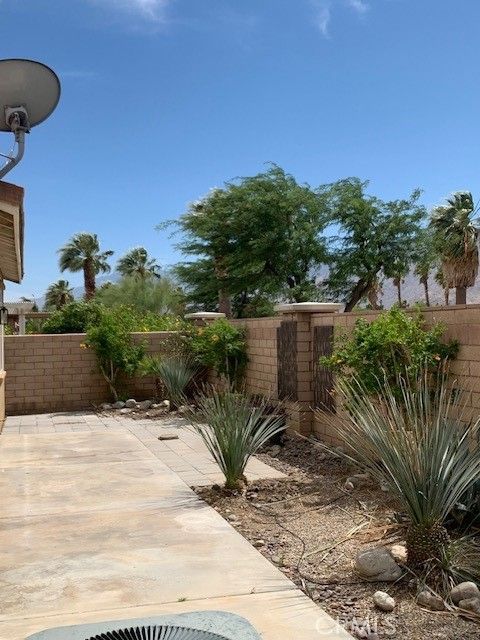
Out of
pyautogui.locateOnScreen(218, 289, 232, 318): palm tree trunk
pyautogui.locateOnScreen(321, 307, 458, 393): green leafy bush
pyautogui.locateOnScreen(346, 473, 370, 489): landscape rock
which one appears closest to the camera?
pyautogui.locateOnScreen(321, 307, 458, 393): green leafy bush

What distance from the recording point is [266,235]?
2128 cm

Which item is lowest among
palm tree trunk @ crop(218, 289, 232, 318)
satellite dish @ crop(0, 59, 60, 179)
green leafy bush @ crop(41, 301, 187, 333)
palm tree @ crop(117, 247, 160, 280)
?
green leafy bush @ crop(41, 301, 187, 333)

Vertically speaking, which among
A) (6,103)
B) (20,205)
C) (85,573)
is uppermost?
(6,103)

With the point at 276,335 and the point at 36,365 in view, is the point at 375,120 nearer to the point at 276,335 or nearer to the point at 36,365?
the point at 276,335

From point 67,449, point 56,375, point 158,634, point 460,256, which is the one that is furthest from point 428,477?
point 460,256

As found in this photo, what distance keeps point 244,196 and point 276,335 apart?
11.1m

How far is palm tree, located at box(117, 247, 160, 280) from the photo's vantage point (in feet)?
170

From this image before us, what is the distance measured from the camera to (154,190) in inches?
1083

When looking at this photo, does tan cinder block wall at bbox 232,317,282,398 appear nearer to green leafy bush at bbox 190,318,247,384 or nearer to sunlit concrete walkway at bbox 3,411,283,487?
green leafy bush at bbox 190,318,247,384

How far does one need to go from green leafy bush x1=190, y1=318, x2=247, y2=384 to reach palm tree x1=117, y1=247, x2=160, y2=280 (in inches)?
1487

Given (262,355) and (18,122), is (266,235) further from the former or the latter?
(18,122)

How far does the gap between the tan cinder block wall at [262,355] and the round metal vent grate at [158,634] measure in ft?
24.2

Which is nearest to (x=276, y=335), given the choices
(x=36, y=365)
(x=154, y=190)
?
(x=36, y=365)

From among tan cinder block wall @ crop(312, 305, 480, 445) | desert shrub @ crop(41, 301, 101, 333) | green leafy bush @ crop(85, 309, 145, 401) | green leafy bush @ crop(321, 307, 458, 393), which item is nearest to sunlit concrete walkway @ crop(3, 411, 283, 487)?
green leafy bush @ crop(85, 309, 145, 401)
